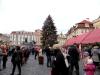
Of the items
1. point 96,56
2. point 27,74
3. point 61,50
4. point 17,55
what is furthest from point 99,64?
point 61,50

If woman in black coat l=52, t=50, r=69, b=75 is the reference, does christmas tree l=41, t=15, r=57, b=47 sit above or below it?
above

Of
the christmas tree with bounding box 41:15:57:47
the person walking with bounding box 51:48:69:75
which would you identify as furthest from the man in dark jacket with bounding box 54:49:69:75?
the christmas tree with bounding box 41:15:57:47

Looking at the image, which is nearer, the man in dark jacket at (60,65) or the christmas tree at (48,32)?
the man in dark jacket at (60,65)

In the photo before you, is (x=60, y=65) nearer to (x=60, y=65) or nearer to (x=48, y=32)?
(x=60, y=65)

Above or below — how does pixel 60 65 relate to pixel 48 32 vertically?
below

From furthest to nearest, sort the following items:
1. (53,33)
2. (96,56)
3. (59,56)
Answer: (53,33)
(96,56)
(59,56)

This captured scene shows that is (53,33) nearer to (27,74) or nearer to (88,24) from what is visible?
(88,24)

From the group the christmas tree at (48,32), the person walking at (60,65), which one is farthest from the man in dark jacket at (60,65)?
the christmas tree at (48,32)

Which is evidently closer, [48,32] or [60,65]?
[60,65]

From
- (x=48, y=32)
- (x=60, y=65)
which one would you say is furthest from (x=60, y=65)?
(x=48, y=32)

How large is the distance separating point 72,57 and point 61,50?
520cm

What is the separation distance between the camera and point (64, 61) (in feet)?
40.4

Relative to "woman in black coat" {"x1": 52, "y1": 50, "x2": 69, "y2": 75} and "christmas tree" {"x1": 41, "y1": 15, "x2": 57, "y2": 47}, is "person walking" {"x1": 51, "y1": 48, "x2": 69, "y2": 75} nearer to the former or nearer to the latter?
"woman in black coat" {"x1": 52, "y1": 50, "x2": 69, "y2": 75}

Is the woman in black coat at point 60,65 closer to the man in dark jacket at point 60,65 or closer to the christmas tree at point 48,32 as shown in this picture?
the man in dark jacket at point 60,65
